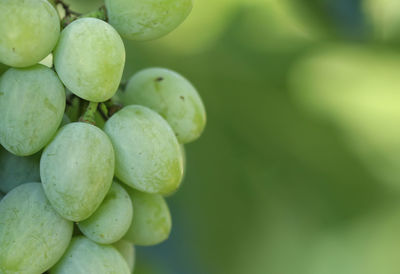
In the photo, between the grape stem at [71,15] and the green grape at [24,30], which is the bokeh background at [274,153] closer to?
the grape stem at [71,15]

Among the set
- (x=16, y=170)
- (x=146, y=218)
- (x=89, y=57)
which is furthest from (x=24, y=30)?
(x=146, y=218)

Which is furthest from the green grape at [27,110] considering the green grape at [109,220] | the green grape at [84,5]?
the green grape at [84,5]

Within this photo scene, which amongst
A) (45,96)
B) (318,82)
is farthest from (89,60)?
(318,82)

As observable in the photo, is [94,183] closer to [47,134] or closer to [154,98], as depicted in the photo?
[47,134]

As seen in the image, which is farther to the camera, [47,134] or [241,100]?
[241,100]

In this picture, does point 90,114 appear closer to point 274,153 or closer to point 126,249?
point 126,249

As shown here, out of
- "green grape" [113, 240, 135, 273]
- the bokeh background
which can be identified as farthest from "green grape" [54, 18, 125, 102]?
the bokeh background
